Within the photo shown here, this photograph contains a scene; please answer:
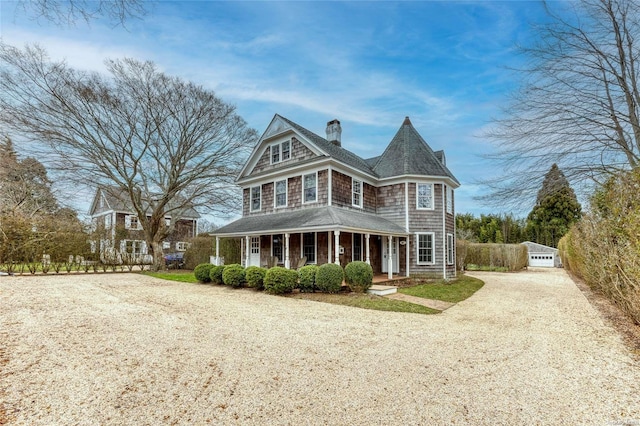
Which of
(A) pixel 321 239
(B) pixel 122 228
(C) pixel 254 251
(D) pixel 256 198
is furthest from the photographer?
(B) pixel 122 228

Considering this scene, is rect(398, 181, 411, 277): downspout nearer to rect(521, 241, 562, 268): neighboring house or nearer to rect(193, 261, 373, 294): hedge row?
rect(193, 261, 373, 294): hedge row

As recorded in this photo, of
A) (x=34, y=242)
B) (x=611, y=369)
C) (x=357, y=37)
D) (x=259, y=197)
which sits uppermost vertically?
(x=357, y=37)

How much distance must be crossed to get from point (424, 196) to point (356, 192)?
355 cm

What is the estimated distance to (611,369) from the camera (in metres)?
4.73

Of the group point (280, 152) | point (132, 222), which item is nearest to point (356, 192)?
point (280, 152)

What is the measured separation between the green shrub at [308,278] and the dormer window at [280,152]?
727 centimetres

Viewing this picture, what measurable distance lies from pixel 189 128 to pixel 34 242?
9.94 m

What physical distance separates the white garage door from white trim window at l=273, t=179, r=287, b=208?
32.1m

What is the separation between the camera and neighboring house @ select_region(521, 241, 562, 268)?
112 ft

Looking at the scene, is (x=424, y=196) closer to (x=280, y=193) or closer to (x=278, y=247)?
(x=280, y=193)

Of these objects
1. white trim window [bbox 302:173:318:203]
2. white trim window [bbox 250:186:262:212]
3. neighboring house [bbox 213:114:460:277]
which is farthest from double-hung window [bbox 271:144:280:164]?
white trim window [bbox 302:173:318:203]


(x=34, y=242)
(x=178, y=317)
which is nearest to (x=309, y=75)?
(x=178, y=317)

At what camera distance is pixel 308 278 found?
11.4 metres

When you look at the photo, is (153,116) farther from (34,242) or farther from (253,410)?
(253,410)
